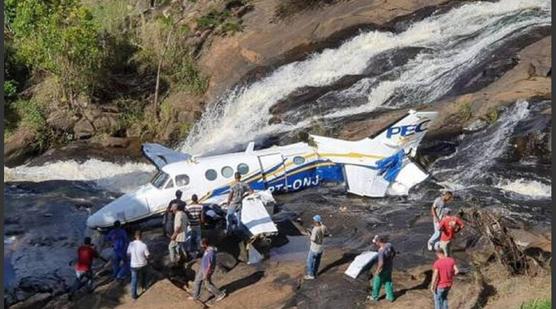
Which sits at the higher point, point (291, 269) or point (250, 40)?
point (250, 40)

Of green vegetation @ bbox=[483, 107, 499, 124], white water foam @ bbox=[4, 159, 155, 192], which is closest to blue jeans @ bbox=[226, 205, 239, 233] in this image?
white water foam @ bbox=[4, 159, 155, 192]

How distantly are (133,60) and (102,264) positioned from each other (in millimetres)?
20444

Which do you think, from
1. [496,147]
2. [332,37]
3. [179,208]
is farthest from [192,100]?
[179,208]

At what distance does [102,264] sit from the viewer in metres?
16.5

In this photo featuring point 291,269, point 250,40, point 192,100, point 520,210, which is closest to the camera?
point 291,269

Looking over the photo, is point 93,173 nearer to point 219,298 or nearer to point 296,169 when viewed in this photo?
point 296,169

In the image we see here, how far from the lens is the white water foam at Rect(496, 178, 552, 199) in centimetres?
1931

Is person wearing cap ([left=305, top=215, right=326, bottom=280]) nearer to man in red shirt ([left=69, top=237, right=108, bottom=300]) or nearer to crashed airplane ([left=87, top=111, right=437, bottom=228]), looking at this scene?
man in red shirt ([left=69, top=237, right=108, bottom=300])

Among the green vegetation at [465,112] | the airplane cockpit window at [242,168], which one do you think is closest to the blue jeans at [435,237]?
the airplane cockpit window at [242,168]

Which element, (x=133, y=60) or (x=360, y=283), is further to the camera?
(x=133, y=60)

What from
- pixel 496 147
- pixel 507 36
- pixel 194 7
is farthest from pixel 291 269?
pixel 194 7

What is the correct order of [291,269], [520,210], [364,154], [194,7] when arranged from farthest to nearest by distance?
[194,7], [364,154], [520,210], [291,269]

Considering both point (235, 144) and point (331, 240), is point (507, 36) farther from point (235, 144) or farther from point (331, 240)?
point (331, 240)

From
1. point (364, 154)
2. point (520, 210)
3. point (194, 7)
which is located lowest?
point (520, 210)
